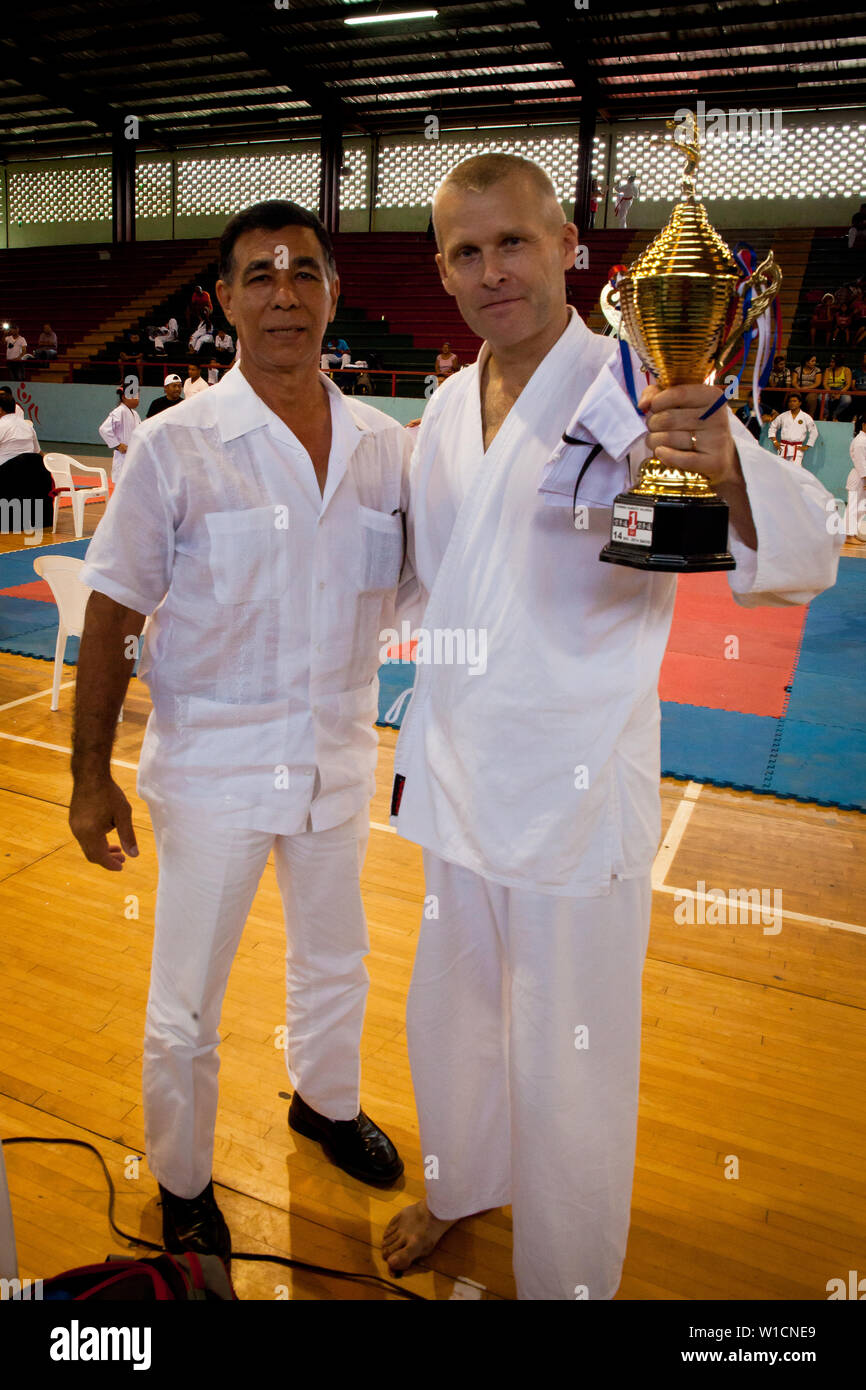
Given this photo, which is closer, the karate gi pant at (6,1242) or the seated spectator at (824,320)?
the karate gi pant at (6,1242)

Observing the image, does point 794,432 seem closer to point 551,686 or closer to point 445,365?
point 445,365

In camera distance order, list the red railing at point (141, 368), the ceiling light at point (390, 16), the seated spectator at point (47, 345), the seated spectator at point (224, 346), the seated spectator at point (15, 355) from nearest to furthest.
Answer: the ceiling light at point (390, 16) < the red railing at point (141, 368) < the seated spectator at point (224, 346) < the seated spectator at point (15, 355) < the seated spectator at point (47, 345)

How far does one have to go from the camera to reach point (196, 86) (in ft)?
58.8

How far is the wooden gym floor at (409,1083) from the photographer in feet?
6.68

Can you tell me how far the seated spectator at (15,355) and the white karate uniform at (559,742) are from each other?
62.2 ft

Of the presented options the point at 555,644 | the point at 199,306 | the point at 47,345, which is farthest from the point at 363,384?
the point at 555,644

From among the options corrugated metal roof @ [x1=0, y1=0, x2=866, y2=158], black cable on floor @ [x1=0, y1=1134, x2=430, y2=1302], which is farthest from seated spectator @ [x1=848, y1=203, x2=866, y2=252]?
black cable on floor @ [x1=0, y1=1134, x2=430, y2=1302]

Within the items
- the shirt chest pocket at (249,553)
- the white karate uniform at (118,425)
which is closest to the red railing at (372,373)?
the white karate uniform at (118,425)

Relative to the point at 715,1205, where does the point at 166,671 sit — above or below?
above

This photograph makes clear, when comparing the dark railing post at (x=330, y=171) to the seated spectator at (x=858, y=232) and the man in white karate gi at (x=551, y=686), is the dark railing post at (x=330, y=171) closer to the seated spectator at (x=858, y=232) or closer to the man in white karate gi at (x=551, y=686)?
the seated spectator at (x=858, y=232)

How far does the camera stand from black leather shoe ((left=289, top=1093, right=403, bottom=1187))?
7.28 feet
